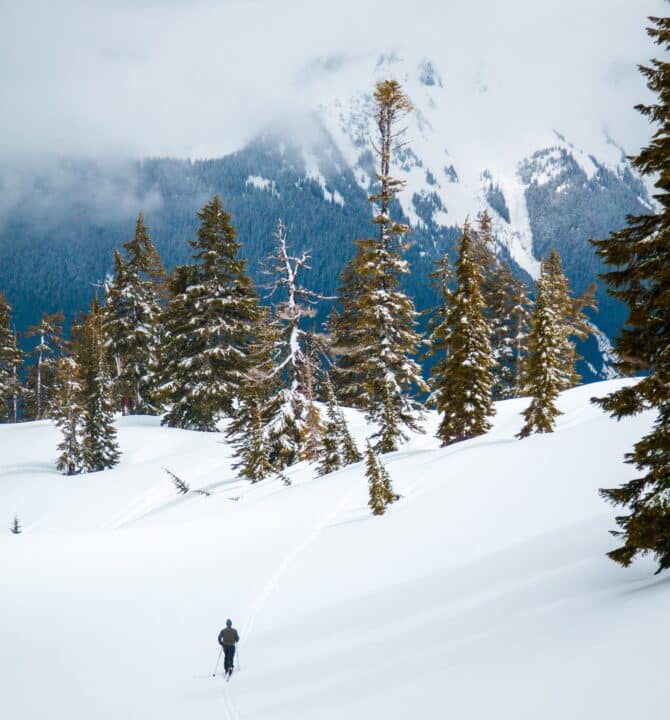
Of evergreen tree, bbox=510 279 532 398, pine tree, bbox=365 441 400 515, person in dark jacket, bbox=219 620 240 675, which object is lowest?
person in dark jacket, bbox=219 620 240 675

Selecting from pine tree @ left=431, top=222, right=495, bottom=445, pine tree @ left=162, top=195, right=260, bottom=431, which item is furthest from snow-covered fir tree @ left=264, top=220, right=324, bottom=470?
pine tree @ left=162, top=195, right=260, bottom=431

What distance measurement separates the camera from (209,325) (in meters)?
40.2

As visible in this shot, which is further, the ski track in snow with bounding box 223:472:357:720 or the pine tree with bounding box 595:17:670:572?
the ski track in snow with bounding box 223:472:357:720

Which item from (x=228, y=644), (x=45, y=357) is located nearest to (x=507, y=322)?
(x=228, y=644)

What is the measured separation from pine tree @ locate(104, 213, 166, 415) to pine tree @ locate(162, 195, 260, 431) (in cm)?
749

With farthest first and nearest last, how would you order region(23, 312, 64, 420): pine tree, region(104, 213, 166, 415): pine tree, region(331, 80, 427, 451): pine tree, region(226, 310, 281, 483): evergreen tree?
region(23, 312, 64, 420): pine tree
region(104, 213, 166, 415): pine tree
region(226, 310, 281, 483): evergreen tree
region(331, 80, 427, 451): pine tree

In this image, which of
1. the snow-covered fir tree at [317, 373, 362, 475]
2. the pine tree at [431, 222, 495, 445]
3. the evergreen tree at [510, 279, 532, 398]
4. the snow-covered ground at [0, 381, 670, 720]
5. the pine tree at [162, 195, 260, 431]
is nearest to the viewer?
the snow-covered ground at [0, 381, 670, 720]

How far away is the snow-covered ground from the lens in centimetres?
718

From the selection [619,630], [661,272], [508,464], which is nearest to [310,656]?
[619,630]

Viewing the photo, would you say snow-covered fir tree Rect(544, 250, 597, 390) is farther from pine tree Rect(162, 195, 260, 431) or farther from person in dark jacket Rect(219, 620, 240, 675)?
person in dark jacket Rect(219, 620, 240, 675)

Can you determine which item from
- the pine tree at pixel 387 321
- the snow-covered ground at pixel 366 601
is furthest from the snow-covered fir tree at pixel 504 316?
the snow-covered ground at pixel 366 601

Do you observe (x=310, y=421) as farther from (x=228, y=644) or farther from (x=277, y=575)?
(x=228, y=644)

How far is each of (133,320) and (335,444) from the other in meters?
28.6

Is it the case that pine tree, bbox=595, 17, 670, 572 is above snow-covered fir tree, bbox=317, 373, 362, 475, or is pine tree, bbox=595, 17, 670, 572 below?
below
